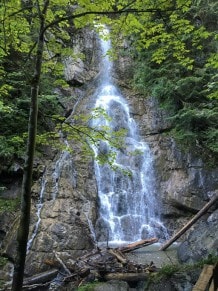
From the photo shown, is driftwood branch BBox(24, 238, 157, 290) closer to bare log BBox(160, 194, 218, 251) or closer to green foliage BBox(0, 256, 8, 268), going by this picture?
green foliage BBox(0, 256, 8, 268)

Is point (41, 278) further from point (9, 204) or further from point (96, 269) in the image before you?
point (9, 204)

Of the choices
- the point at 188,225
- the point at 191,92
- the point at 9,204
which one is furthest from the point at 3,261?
the point at 191,92

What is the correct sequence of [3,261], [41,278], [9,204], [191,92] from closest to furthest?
[41,278], [3,261], [9,204], [191,92]

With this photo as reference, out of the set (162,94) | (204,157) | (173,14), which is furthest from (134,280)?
(162,94)

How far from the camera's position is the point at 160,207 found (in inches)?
455

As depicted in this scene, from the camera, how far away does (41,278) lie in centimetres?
704

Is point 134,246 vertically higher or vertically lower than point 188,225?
lower

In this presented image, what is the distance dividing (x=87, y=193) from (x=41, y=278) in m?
4.33

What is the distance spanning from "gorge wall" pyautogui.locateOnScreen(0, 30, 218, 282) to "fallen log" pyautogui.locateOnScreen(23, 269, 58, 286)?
0.46 m

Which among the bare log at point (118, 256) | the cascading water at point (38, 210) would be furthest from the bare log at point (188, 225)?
the cascading water at point (38, 210)

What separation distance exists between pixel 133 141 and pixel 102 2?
9.68 m

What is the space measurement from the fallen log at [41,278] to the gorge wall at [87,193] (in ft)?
1.50

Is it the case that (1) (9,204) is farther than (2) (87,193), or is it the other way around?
(2) (87,193)

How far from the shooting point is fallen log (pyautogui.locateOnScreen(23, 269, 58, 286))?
6.96 m
